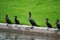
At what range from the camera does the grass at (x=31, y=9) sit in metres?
13.9

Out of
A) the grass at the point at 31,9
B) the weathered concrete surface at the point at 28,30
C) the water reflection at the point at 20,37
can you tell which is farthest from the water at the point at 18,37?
the grass at the point at 31,9

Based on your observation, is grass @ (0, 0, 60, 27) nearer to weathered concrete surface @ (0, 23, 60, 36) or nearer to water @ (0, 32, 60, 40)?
weathered concrete surface @ (0, 23, 60, 36)

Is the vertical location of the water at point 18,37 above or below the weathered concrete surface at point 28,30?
below

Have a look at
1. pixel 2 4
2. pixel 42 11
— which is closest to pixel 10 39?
pixel 42 11

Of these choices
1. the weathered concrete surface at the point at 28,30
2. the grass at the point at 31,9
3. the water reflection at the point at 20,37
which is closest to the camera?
the weathered concrete surface at the point at 28,30

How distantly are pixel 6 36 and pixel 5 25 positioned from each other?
54 cm

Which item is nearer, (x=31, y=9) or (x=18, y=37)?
(x=18, y=37)

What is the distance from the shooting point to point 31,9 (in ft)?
49.6

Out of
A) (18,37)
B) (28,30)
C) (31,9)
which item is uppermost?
(31,9)

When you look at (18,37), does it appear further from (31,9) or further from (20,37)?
(31,9)

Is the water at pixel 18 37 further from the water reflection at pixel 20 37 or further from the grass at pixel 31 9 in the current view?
the grass at pixel 31 9

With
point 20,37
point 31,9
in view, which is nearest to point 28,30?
point 20,37

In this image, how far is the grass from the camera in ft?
45.6

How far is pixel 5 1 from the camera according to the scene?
1633cm
